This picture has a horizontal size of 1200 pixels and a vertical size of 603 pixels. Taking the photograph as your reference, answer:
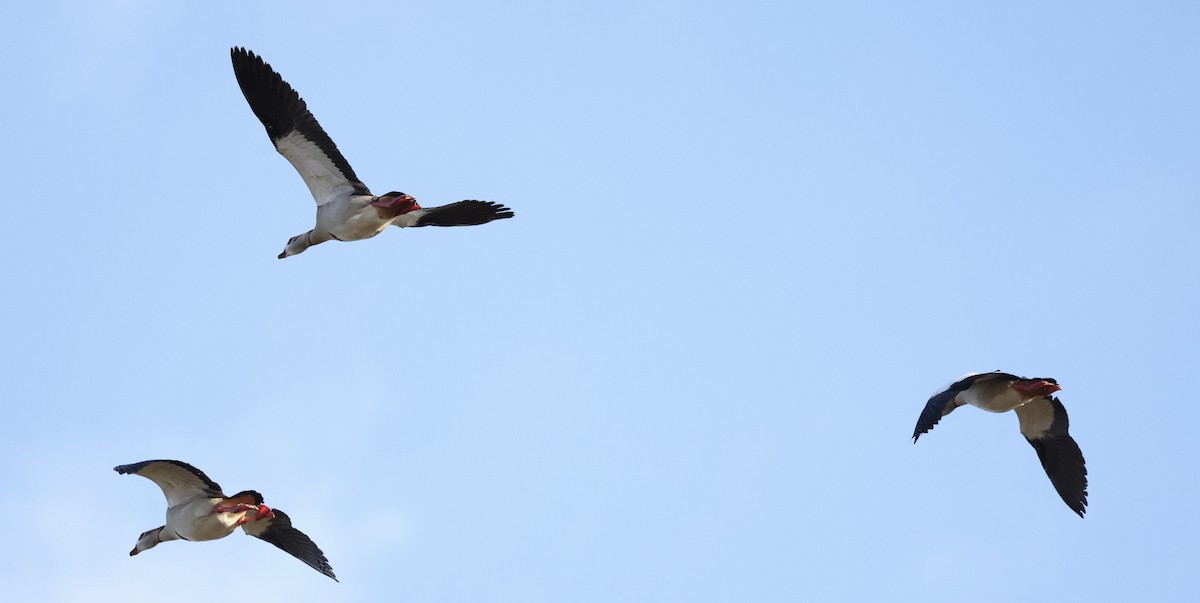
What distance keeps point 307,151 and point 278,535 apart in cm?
445

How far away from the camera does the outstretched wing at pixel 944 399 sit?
56.1ft

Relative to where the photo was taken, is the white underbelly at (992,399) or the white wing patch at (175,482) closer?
the white wing patch at (175,482)

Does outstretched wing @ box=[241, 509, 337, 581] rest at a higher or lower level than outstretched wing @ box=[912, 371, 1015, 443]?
lower

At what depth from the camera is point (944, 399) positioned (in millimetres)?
17750

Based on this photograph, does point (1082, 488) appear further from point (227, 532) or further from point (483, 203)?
point (227, 532)

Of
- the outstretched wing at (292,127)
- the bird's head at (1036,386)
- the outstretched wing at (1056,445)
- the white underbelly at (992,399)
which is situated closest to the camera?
the outstretched wing at (292,127)

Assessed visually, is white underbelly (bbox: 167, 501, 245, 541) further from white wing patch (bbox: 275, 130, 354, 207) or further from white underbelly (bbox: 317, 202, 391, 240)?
white wing patch (bbox: 275, 130, 354, 207)

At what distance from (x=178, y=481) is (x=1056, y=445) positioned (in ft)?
35.2

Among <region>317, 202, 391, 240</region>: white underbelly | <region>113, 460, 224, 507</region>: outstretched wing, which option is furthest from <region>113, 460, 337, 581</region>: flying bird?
<region>317, 202, 391, 240</region>: white underbelly

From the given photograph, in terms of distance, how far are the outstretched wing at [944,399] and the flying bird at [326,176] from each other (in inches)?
204

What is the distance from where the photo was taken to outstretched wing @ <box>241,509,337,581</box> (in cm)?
1775

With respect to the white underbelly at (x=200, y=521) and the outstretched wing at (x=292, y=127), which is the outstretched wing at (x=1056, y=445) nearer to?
the outstretched wing at (x=292, y=127)

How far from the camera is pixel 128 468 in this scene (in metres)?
16.0

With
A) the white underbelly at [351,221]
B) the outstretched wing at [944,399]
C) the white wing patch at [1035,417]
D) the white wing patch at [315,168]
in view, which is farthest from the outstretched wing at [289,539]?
the white wing patch at [1035,417]
